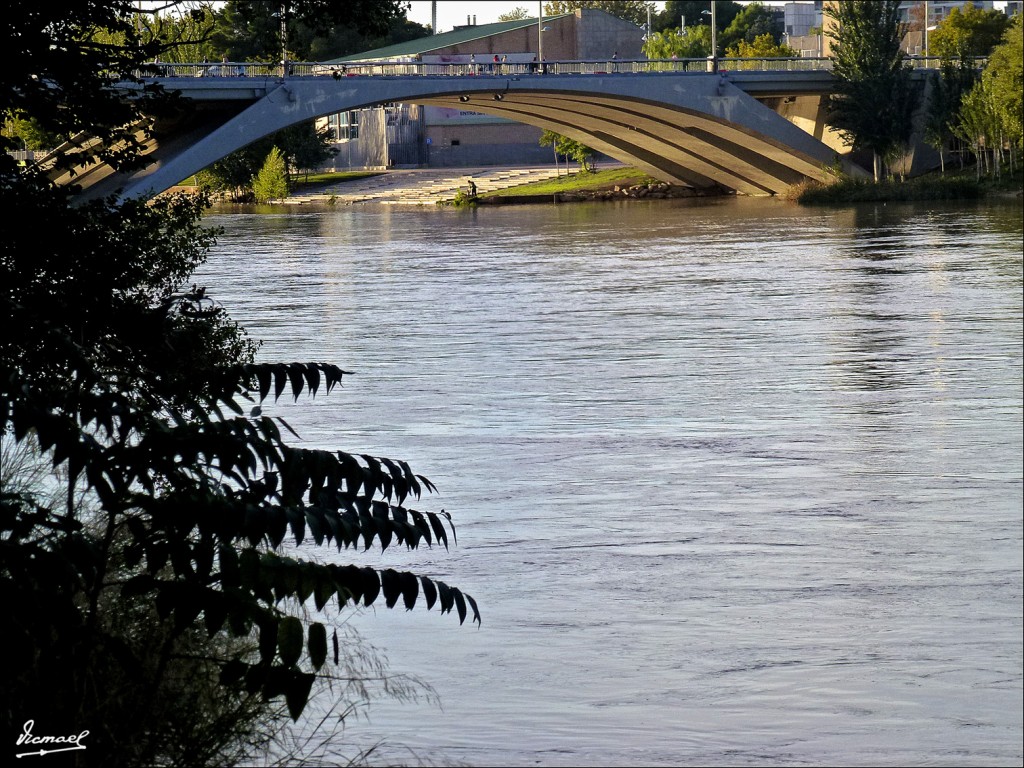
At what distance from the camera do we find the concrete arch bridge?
4419 centimetres

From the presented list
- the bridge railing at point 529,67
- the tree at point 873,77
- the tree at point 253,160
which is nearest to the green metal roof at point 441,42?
the tree at point 253,160

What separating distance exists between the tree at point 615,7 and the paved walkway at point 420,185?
2316 inches

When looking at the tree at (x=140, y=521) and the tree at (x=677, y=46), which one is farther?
the tree at (x=677, y=46)

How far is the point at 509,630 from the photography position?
6.48 meters

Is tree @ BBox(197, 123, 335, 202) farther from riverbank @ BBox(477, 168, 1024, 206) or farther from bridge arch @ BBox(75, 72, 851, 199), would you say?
bridge arch @ BBox(75, 72, 851, 199)

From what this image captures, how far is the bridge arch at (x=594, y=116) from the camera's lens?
145 feet

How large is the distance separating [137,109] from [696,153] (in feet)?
179

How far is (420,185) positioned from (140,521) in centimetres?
6436

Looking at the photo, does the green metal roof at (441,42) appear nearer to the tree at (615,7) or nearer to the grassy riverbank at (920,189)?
the grassy riverbank at (920,189)

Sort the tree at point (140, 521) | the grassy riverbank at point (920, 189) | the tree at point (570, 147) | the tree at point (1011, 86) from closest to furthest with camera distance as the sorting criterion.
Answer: the tree at point (140, 521)
the tree at point (1011, 86)
the grassy riverbank at point (920, 189)
the tree at point (570, 147)

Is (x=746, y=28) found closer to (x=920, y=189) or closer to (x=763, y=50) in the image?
(x=763, y=50)

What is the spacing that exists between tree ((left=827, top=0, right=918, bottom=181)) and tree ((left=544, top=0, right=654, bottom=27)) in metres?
75.0

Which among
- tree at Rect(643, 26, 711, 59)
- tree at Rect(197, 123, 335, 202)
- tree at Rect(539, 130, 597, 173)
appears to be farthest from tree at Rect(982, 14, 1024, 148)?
tree at Rect(197, 123, 335, 202)

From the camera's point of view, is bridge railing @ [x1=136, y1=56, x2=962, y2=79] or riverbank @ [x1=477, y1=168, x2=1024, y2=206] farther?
riverbank @ [x1=477, y1=168, x2=1024, y2=206]
